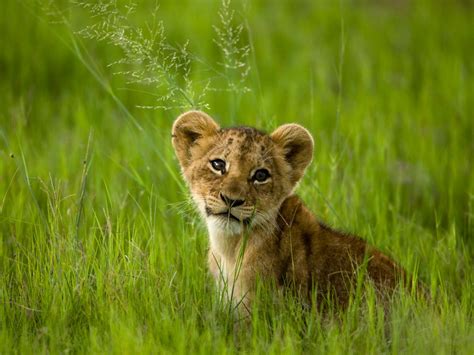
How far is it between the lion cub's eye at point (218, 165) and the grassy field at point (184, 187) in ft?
1.67

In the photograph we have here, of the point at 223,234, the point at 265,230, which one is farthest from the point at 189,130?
the point at 265,230

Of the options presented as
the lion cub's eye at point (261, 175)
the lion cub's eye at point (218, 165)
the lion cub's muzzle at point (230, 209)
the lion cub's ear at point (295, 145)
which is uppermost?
the lion cub's ear at point (295, 145)

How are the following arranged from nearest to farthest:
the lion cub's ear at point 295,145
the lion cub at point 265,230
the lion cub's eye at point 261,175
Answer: the lion cub at point 265,230
the lion cub's eye at point 261,175
the lion cub's ear at point 295,145

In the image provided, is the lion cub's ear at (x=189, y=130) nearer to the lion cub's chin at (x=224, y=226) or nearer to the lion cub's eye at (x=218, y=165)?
the lion cub's eye at (x=218, y=165)

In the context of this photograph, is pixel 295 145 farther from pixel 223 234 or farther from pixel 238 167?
pixel 223 234

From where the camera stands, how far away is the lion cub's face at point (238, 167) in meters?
5.69

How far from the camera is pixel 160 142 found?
334 inches

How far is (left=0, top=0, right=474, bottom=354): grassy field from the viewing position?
17.4 ft

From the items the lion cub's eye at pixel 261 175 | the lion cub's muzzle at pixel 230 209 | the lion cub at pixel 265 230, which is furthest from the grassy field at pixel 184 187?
the lion cub's eye at pixel 261 175

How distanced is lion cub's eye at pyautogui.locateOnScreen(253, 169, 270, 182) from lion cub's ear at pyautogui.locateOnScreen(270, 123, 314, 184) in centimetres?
34

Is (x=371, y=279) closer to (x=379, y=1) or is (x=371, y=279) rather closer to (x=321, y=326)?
(x=321, y=326)

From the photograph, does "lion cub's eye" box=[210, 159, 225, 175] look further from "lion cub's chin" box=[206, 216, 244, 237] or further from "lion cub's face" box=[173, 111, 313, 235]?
"lion cub's chin" box=[206, 216, 244, 237]

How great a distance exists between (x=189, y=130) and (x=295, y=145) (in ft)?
2.45

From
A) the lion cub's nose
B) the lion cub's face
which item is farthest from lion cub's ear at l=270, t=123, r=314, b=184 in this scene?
the lion cub's nose
